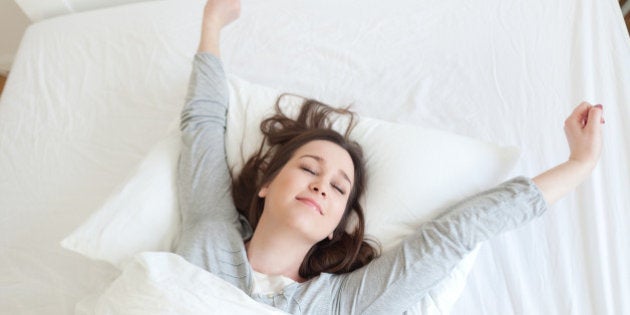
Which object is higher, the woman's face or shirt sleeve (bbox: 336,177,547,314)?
the woman's face

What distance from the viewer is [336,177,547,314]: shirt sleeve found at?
855 mm

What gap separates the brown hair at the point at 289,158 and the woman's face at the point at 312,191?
0.15ft

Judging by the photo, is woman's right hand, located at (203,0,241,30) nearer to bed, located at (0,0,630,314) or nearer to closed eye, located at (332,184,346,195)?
bed, located at (0,0,630,314)

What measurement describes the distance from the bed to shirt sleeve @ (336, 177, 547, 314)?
0.13 metres

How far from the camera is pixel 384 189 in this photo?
0.98 m

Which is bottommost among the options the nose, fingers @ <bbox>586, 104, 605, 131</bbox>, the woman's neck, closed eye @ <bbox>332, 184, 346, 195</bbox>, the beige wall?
the woman's neck

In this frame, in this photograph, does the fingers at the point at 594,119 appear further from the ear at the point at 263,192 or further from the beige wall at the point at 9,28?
the beige wall at the point at 9,28

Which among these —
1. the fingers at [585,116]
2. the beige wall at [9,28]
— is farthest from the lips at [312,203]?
the beige wall at [9,28]

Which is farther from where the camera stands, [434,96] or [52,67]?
[52,67]

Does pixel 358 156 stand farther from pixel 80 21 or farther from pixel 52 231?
pixel 80 21

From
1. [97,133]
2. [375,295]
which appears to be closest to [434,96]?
[375,295]

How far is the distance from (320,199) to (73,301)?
0.54 metres

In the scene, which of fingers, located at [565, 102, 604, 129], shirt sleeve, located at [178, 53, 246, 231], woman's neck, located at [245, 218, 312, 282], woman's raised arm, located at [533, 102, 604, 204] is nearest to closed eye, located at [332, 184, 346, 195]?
woman's neck, located at [245, 218, 312, 282]

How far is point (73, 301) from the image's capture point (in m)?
0.92
